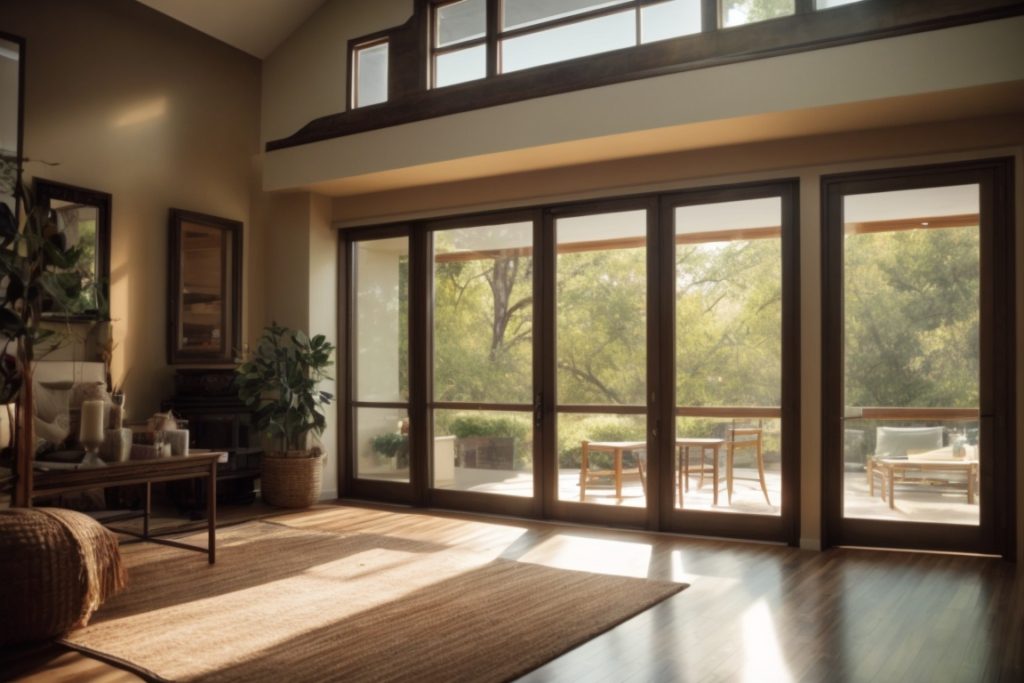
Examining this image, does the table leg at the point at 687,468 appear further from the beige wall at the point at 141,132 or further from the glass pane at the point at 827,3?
the beige wall at the point at 141,132

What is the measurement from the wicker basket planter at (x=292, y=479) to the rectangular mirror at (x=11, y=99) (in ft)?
8.70

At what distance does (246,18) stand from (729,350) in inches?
188

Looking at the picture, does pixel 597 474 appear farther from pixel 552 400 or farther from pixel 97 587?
pixel 97 587

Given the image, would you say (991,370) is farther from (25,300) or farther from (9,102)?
(9,102)

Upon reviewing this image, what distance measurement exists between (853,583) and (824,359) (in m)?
1.49

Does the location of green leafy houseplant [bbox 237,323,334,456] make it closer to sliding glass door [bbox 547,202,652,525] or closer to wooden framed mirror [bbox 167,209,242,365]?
wooden framed mirror [bbox 167,209,242,365]

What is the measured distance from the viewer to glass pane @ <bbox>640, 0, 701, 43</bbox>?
18.2 ft

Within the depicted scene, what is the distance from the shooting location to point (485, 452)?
6.77 m

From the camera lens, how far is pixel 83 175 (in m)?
6.19

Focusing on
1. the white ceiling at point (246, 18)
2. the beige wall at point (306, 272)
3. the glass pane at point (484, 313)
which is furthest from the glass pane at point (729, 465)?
the white ceiling at point (246, 18)

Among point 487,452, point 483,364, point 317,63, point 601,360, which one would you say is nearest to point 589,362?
point 601,360

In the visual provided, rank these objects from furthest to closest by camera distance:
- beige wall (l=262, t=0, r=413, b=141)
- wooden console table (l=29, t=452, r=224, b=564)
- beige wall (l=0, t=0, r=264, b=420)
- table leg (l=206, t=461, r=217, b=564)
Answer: beige wall (l=262, t=0, r=413, b=141) → beige wall (l=0, t=0, r=264, b=420) → table leg (l=206, t=461, r=217, b=564) → wooden console table (l=29, t=452, r=224, b=564)

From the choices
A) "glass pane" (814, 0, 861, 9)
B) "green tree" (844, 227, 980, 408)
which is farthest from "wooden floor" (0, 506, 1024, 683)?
"glass pane" (814, 0, 861, 9)

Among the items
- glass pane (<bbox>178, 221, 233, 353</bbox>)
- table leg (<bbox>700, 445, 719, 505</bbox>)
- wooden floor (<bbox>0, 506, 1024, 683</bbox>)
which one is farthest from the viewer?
glass pane (<bbox>178, 221, 233, 353</bbox>)
